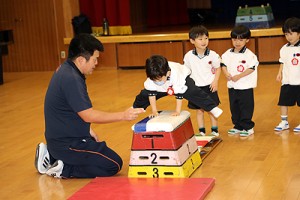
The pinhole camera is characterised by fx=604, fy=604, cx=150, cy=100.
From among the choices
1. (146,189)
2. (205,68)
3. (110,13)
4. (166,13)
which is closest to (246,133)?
(205,68)

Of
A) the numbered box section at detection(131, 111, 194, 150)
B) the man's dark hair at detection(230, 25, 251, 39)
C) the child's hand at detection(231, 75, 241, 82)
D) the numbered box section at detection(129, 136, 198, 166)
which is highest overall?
the man's dark hair at detection(230, 25, 251, 39)

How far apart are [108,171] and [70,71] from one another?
731 mm

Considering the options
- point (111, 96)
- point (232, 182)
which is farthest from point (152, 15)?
point (232, 182)

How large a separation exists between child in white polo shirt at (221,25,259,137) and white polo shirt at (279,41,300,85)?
290mm

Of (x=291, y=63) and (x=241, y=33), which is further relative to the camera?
(x=291, y=63)

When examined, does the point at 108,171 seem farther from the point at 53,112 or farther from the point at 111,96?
the point at 111,96

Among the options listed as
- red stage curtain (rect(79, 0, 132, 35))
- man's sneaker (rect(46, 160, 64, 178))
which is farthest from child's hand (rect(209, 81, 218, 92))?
red stage curtain (rect(79, 0, 132, 35))

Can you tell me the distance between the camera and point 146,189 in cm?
374

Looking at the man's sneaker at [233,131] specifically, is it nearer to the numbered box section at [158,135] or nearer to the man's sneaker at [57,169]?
the numbered box section at [158,135]

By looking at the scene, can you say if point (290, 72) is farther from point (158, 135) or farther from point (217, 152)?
point (158, 135)

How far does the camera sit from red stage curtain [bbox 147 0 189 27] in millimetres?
11831

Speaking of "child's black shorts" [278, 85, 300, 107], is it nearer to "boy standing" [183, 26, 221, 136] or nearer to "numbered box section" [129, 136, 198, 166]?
"boy standing" [183, 26, 221, 136]

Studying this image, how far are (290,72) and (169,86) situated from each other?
1.23 metres

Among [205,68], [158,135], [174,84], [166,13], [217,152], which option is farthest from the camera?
[166,13]
